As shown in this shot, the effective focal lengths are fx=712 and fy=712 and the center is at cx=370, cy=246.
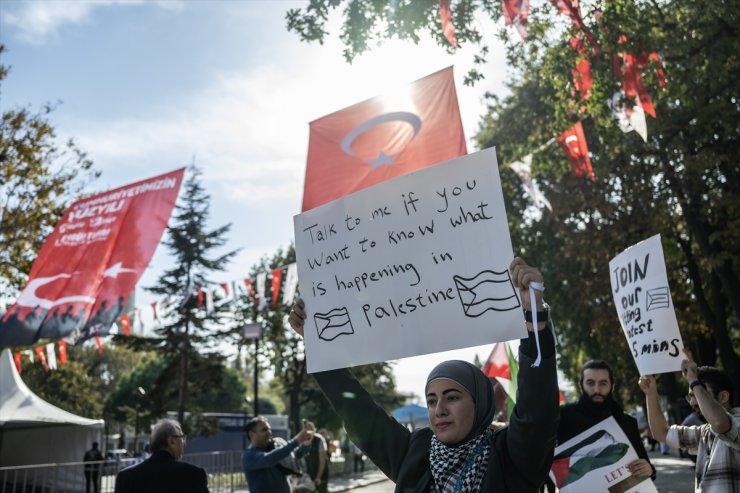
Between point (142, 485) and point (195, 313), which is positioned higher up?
point (195, 313)

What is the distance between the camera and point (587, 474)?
463 cm

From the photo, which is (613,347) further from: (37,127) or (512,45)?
(37,127)

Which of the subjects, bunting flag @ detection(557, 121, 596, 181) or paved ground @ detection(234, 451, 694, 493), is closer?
bunting flag @ detection(557, 121, 596, 181)

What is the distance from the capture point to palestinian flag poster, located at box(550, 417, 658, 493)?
4.53 m

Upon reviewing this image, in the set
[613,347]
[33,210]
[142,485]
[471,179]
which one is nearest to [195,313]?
[33,210]

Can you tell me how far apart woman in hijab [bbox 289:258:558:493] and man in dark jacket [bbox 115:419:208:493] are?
253 cm

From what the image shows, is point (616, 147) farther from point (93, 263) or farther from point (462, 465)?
point (462, 465)

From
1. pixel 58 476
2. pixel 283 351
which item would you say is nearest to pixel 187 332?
pixel 283 351

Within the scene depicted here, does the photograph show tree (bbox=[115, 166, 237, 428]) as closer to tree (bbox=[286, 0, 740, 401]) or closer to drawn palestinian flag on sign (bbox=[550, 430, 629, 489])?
tree (bbox=[286, 0, 740, 401])

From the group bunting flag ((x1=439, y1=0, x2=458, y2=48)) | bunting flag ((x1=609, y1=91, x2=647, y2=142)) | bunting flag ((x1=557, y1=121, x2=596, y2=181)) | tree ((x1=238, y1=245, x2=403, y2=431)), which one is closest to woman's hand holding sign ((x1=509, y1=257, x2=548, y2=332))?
bunting flag ((x1=439, y1=0, x2=458, y2=48))

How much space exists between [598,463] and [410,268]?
2.37 m

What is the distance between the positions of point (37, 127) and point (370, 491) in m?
14.2

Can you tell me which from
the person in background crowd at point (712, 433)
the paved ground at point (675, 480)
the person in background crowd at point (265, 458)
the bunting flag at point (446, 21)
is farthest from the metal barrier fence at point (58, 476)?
the paved ground at point (675, 480)

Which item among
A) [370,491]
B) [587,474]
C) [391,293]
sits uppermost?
[391,293]
